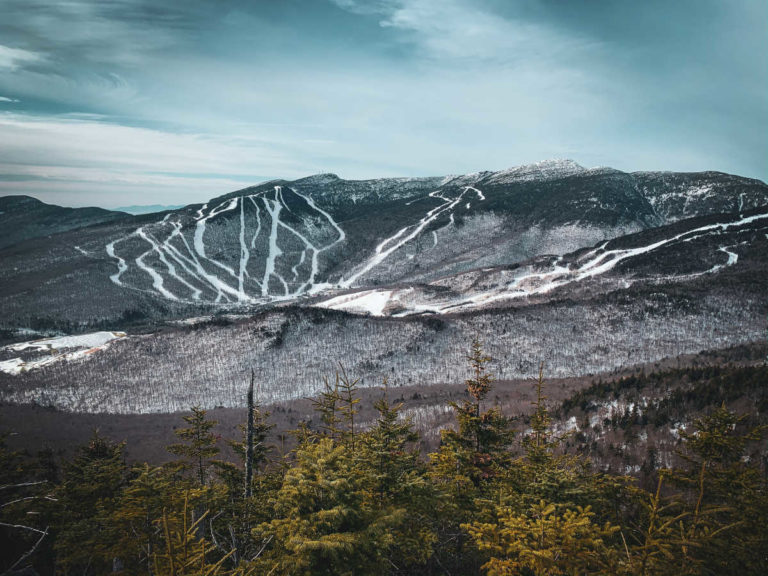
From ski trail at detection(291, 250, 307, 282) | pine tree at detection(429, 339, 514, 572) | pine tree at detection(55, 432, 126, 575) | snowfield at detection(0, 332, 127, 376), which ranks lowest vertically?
snowfield at detection(0, 332, 127, 376)

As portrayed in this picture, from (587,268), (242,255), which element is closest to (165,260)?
(242,255)

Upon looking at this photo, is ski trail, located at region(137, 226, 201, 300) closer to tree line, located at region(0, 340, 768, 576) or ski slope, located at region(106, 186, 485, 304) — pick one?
ski slope, located at region(106, 186, 485, 304)

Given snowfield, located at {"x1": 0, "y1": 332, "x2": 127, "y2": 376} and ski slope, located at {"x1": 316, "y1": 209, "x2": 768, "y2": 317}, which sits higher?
ski slope, located at {"x1": 316, "y1": 209, "x2": 768, "y2": 317}

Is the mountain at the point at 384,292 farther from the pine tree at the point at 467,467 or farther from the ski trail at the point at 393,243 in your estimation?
the pine tree at the point at 467,467

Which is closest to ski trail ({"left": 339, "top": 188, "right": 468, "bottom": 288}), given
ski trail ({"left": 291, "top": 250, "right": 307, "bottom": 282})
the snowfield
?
ski trail ({"left": 291, "top": 250, "right": 307, "bottom": 282})

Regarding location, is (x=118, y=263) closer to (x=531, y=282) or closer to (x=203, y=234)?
(x=203, y=234)

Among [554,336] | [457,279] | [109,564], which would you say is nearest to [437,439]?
[109,564]

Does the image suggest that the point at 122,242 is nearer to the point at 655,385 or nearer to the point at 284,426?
the point at 284,426
